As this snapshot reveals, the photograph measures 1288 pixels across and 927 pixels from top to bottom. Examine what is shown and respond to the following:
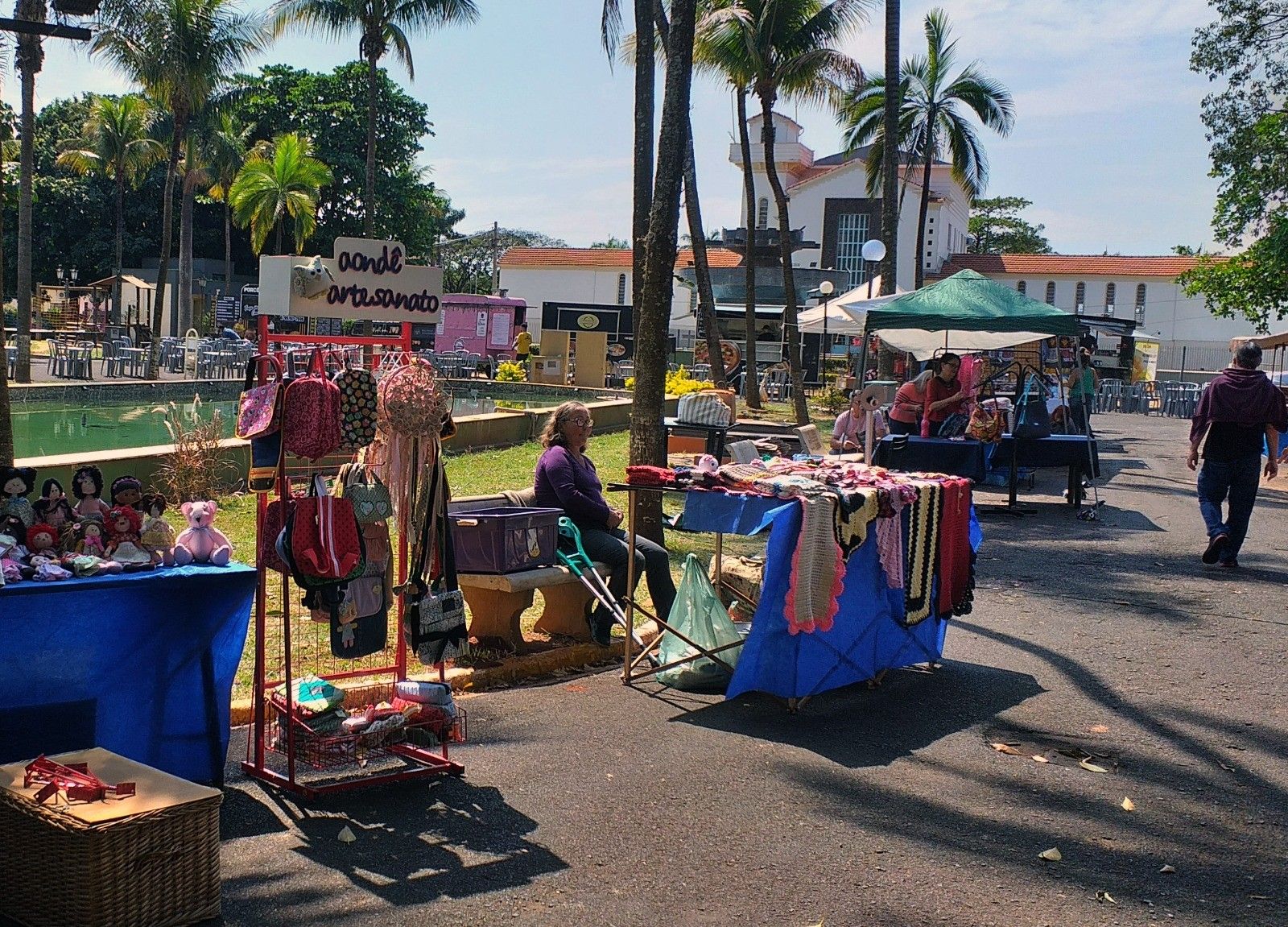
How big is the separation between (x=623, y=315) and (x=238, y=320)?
55.1 ft

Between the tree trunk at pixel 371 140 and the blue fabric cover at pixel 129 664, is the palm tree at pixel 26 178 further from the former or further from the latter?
the blue fabric cover at pixel 129 664

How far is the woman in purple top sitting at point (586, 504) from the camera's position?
24.6ft

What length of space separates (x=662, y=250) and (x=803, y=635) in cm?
411

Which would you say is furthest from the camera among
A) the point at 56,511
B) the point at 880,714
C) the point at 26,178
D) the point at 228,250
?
the point at 228,250

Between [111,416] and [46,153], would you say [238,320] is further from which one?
[111,416]

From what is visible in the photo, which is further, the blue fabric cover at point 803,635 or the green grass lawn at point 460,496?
the green grass lawn at point 460,496

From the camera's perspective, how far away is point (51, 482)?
16.6 feet

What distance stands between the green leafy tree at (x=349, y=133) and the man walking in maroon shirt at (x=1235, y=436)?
49.5 m

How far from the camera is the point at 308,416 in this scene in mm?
5141

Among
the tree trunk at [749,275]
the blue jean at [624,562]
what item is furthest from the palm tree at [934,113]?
the blue jean at [624,562]

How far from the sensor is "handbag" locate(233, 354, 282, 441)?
5.10m

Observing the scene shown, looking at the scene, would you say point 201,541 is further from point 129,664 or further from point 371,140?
point 371,140

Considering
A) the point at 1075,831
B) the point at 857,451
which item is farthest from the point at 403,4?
the point at 1075,831

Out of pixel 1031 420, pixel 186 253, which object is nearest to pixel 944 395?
pixel 1031 420
